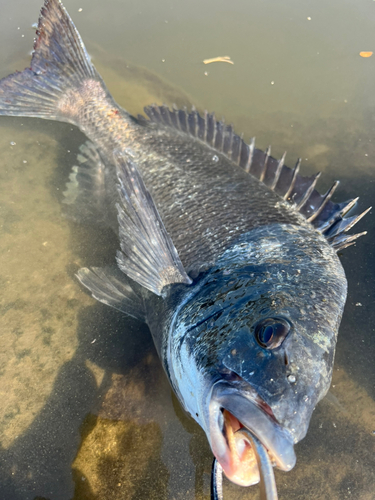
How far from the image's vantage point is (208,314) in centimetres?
167

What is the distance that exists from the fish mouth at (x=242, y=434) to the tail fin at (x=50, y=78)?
309cm

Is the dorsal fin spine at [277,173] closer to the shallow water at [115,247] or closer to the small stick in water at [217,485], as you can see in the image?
the shallow water at [115,247]

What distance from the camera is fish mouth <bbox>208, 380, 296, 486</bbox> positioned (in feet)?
3.70

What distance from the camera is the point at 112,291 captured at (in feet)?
8.29

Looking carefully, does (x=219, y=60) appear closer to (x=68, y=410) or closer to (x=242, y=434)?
(x=68, y=410)

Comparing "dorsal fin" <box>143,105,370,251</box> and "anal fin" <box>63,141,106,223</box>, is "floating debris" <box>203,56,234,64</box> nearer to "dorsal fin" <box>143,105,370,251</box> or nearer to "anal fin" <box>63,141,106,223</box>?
"dorsal fin" <box>143,105,370,251</box>

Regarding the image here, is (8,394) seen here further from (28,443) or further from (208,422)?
(208,422)

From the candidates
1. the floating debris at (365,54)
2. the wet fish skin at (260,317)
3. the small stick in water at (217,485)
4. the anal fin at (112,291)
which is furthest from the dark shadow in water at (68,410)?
the floating debris at (365,54)

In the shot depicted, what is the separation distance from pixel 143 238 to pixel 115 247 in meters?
1.04

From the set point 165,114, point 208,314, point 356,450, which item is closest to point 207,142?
point 165,114

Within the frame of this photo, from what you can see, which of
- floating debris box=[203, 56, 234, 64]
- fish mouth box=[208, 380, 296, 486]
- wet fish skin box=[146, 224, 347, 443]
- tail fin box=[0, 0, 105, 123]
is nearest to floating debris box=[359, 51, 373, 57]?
floating debris box=[203, 56, 234, 64]

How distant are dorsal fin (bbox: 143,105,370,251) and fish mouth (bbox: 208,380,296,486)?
1.49 metres

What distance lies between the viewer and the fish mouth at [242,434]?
3.70 feet

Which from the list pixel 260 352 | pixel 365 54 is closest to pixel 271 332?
pixel 260 352
